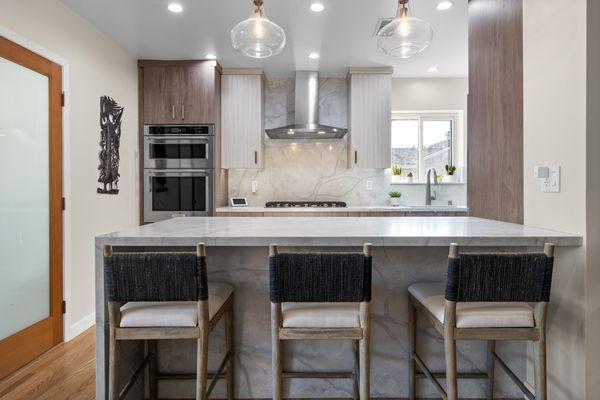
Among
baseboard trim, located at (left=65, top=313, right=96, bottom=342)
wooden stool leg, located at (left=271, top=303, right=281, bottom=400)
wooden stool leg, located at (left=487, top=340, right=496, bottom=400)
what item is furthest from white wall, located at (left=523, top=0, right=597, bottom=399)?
baseboard trim, located at (left=65, top=313, right=96, bottom=342)

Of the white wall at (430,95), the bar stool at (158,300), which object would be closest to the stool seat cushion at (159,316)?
the bar stool at (158,300)

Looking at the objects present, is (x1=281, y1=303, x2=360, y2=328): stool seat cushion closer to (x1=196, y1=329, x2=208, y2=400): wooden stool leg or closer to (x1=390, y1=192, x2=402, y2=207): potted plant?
(x1=196, y1=329, x2=208, y2=400): wooden stool leg

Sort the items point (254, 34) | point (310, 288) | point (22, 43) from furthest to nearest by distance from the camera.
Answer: point (22, 43) < point (254, 34) < point (310, 288)

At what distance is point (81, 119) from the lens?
3084mm

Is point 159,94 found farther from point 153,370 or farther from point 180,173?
point 153,370

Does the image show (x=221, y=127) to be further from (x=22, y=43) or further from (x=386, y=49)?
(x=386, y=49)

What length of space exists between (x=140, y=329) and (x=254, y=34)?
1450 mm

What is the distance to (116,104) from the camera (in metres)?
3.64

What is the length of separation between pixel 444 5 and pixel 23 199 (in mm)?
3321

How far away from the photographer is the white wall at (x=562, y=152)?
1529mm

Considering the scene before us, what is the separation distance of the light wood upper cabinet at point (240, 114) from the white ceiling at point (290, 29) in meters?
0.16

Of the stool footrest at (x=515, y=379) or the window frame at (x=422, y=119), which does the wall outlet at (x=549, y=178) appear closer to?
the stool footrest at (x=515, y=379)

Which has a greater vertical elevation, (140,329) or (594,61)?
(594,61)

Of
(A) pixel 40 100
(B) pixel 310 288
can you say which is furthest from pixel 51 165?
(B) pixel 310 288
